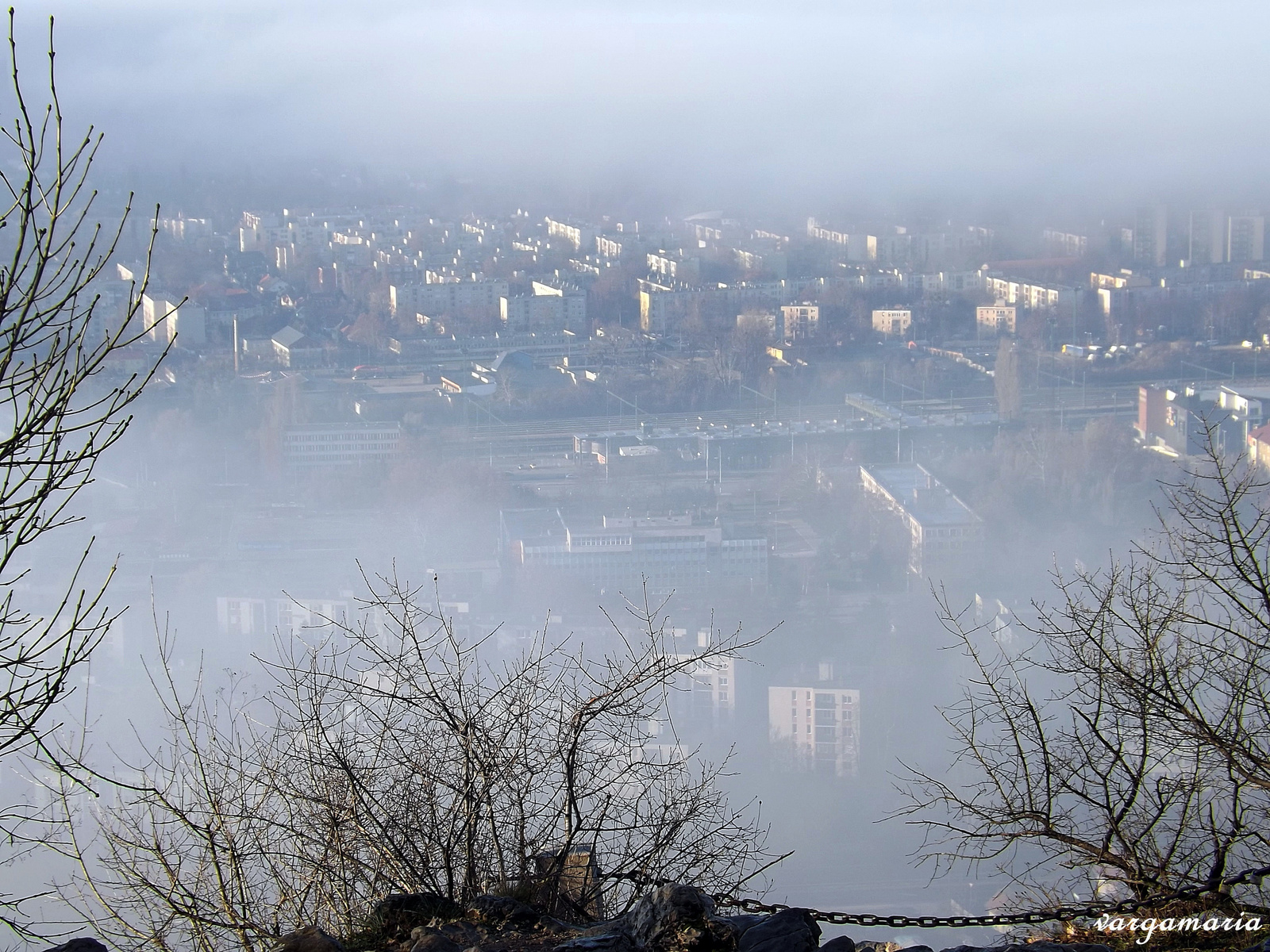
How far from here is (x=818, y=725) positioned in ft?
25.9

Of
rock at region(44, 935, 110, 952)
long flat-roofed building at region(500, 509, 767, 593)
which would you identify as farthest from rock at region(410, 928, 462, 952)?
long flat-roofed building at region(500, 509, 767, 593)

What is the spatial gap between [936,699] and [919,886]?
2.88m

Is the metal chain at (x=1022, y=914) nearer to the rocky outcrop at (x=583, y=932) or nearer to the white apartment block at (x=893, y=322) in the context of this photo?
the rocky outcrop at (x=583, y=932)

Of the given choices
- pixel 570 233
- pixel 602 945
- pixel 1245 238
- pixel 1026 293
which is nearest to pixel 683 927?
pixel 602 945

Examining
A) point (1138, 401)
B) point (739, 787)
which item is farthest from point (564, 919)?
point (1138, 401)

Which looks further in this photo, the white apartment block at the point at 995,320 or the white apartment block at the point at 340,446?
the white apartment block at the point at 995,320

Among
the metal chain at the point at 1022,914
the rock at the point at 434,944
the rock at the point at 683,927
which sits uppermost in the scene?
the rock at the point at 683,927

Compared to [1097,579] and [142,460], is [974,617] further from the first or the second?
[142,460]

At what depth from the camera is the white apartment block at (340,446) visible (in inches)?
531

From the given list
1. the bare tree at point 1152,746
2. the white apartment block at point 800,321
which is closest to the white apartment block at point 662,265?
the white apartment block at point 800,321

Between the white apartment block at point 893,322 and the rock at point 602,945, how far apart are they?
15456 mm

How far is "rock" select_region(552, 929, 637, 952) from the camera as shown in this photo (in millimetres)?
1969

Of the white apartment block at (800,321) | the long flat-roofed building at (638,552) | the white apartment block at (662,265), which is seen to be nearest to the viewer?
the long flat-roofed building at (638,552)

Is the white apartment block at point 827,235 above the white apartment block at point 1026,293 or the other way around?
above
